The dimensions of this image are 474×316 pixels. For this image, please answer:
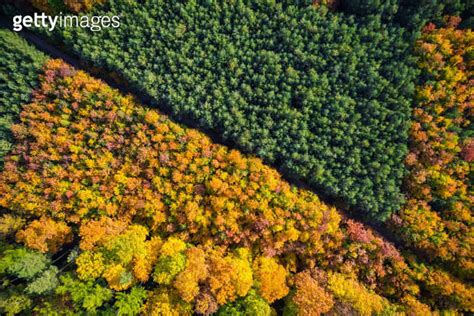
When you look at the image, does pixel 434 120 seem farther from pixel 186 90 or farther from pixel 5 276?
pixel 5 276

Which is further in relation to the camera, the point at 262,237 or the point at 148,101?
the point at 148,101

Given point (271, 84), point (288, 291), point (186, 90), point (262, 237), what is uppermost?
point (271, 84)

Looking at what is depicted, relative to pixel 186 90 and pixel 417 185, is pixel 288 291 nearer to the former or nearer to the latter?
pixel 417 185

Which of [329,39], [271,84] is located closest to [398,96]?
[329,39]

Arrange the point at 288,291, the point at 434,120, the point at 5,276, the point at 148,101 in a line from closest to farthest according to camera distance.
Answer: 1. the point at 5,276
2. the point at 288,291
3. the point at 434,120
4. the point at 148,101

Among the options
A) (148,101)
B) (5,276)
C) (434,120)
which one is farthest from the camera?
(148,101)

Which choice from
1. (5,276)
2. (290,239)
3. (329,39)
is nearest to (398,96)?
(329,39)

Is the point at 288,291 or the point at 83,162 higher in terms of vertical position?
the point at 83,162
